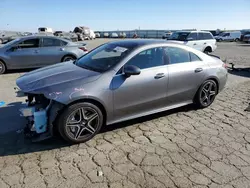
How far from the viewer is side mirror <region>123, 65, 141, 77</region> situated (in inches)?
145

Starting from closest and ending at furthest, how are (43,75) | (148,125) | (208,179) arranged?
(208,179) → (43,75) → (148,125)

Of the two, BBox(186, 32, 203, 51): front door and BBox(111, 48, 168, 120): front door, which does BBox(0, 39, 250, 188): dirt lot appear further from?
BBox(186, 32, 203, 51): front door

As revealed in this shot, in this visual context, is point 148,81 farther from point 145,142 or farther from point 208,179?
point 208,179

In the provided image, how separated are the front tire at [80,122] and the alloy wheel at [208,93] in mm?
2558

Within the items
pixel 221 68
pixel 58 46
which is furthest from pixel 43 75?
pixel 58 46

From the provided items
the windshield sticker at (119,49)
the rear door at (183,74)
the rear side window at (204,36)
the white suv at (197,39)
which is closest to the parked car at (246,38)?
the white suv at (197,39)

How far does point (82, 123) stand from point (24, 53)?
6446 mm

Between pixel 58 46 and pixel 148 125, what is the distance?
21.4 feet

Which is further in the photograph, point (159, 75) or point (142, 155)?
point (159, 75)

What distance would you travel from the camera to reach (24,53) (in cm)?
871

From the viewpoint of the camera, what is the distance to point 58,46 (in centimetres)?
932

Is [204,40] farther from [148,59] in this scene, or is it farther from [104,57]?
[104,57]

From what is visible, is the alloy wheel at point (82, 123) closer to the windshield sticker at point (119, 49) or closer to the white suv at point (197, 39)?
the windshield sticker at point (119, 49)

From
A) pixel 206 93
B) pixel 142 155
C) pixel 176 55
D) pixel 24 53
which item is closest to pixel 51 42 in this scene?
pixel 24 53
